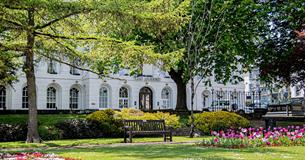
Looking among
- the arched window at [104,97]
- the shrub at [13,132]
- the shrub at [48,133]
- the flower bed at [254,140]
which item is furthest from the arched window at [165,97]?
the flower bed at [254,140]

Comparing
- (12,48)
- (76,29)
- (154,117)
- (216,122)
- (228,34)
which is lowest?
Answer: (216,122)

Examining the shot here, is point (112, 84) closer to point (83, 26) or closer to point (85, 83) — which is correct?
point (85, 83)

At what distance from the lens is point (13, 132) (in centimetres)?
1772

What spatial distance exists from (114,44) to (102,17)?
5.08 feet

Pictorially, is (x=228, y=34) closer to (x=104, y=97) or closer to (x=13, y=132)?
(x=13, y=132)

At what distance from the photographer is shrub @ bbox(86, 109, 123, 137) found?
19.7 metres

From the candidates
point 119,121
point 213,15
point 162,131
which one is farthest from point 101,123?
point 213,15

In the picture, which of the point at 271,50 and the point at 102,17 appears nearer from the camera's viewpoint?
the point at 102,17

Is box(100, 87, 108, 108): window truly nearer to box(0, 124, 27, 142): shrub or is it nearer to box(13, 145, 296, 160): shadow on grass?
box(0, 124, 27, 142): shrub

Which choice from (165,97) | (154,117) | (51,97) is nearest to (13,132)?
(154,117)

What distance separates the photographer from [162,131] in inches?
693

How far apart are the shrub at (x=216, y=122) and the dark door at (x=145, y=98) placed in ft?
103

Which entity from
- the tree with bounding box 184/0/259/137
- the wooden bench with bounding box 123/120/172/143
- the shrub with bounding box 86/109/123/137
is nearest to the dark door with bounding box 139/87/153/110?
the tree with bounding box 184/0/259/137

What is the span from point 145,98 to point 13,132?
36293 millimetres
